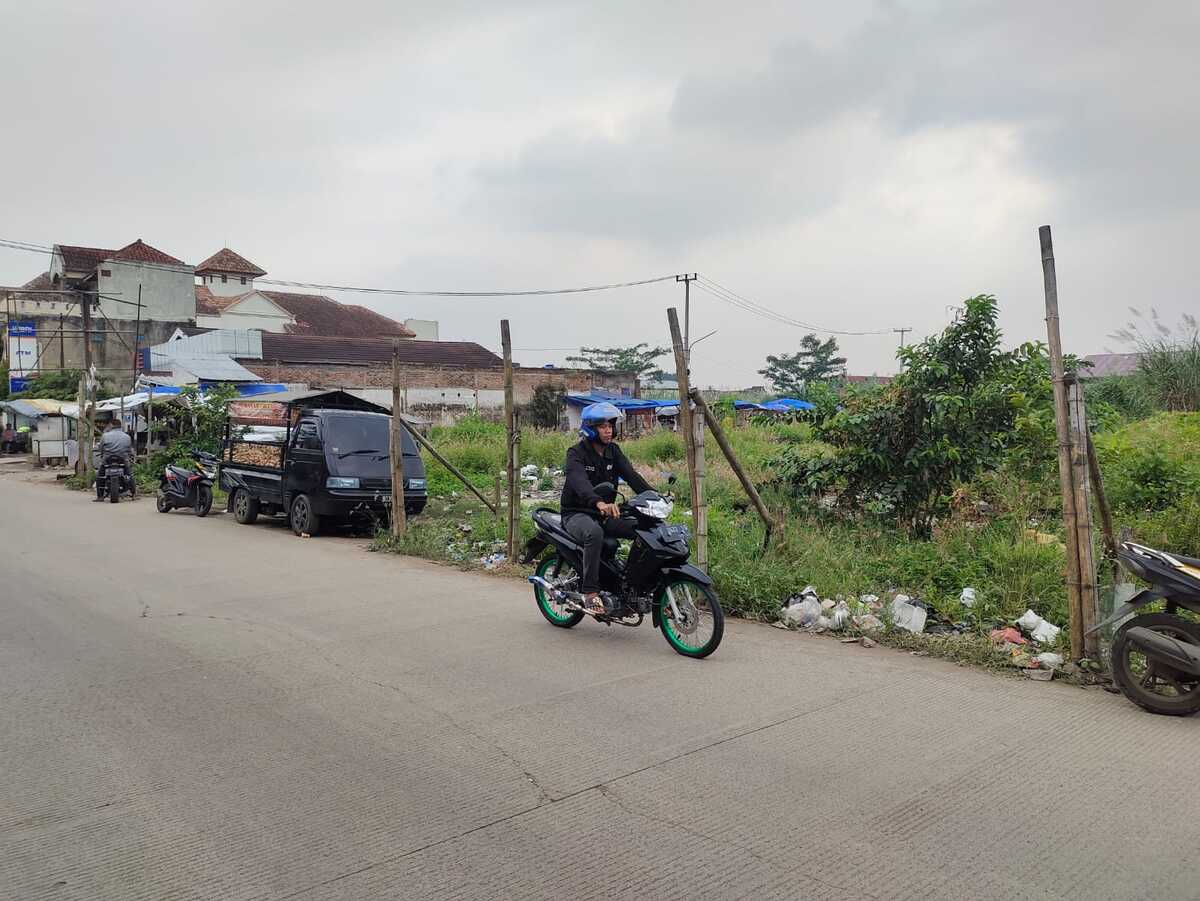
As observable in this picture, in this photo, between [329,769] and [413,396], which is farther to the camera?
[413,396]

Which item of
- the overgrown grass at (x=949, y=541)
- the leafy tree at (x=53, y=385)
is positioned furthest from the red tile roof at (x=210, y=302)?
the overgrown grass at (x=949, y=541)

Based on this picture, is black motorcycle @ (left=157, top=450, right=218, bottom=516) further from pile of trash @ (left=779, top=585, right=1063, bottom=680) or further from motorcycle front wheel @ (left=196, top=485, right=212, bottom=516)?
pile of trash @ (left=779, top=585, right=1063, bottom=680)

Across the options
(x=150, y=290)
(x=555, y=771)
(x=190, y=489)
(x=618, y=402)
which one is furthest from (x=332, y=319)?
(x=555, y=771)

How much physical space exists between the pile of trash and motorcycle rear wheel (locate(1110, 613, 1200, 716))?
2.11 ft

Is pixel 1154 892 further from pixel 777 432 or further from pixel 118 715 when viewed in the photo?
pixel 777 432

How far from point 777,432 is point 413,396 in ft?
96.0

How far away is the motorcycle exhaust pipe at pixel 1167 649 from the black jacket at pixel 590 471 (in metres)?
3.38

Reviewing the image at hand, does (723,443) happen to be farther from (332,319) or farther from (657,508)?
(332,319)

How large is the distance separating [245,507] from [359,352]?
28.1 meters

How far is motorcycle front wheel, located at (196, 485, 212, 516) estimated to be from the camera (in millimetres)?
17297

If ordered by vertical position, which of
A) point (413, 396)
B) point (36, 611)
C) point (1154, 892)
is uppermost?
point (413, 396)

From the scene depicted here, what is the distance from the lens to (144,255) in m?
46.9

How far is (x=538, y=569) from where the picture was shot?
7879 millimetres

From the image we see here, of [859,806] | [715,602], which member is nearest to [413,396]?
[715,602]
